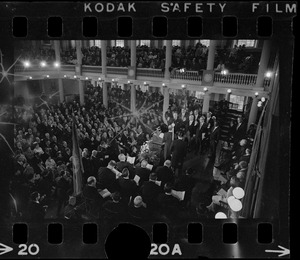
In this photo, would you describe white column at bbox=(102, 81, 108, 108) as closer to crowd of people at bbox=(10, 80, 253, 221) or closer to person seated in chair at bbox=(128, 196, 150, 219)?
crowd of people at bbox=(10, 80, 253, 221)

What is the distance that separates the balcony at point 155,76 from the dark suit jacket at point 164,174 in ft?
2.29

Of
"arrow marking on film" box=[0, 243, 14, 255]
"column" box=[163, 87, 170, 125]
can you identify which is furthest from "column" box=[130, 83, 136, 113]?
"arrow marking on film" box=[0, 243, 14, 255]

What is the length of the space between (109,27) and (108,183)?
1.29m

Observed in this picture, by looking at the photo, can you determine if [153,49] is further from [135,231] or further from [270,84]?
[135,231]

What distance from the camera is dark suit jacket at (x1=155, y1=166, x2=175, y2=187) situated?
10.7ft

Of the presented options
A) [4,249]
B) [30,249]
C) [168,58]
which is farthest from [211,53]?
[4,249]

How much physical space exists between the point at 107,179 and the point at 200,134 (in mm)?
868

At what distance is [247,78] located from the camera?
312 centimetres

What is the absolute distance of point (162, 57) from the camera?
10.5 ft

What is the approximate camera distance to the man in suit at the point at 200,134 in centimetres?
321

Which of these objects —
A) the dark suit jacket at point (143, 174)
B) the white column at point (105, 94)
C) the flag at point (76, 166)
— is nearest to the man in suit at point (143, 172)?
the dark suit jacket at point (143, 174)

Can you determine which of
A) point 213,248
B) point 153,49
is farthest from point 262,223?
point 153,49

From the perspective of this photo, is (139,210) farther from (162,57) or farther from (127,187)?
(162,57)

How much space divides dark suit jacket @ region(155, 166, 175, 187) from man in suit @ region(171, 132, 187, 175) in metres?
0.05
